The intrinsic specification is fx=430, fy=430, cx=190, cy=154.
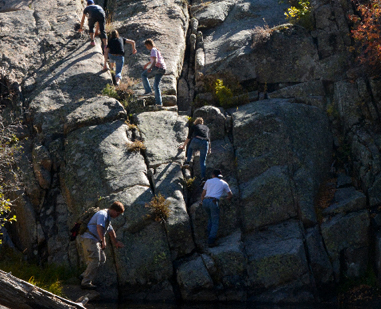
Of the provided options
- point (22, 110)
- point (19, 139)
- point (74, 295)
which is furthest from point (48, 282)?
point (22, 110)

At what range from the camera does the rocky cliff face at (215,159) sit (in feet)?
40.0

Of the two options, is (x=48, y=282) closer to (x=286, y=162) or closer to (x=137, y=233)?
(x=137, y=233)

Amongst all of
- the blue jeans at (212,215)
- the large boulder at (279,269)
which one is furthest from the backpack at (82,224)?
the large boulder at (279,269)

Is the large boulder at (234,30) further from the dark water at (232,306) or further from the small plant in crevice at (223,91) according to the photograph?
the dark water at (232,306)

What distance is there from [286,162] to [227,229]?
10.2 feet

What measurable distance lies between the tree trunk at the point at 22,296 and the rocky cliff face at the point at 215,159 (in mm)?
3854

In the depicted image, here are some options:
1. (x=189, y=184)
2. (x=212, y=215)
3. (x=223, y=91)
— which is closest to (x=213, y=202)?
(x=212, y=215)

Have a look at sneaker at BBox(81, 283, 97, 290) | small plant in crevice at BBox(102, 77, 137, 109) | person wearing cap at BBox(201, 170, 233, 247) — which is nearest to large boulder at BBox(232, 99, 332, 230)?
person wearing cap at BBox(201, 170, 233, 247)

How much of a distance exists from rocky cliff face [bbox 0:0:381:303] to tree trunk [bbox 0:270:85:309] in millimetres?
3854

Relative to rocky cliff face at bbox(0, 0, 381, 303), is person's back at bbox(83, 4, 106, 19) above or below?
above

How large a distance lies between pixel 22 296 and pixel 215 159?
26.7 ft

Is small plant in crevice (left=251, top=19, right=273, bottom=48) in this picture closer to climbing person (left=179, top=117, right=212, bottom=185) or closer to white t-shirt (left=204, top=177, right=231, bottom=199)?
climbing person (left=179, top=117, right=212, bottom=185)

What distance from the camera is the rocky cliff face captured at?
12.2m

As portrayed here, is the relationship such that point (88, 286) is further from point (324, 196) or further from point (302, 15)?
point (302, 15)
